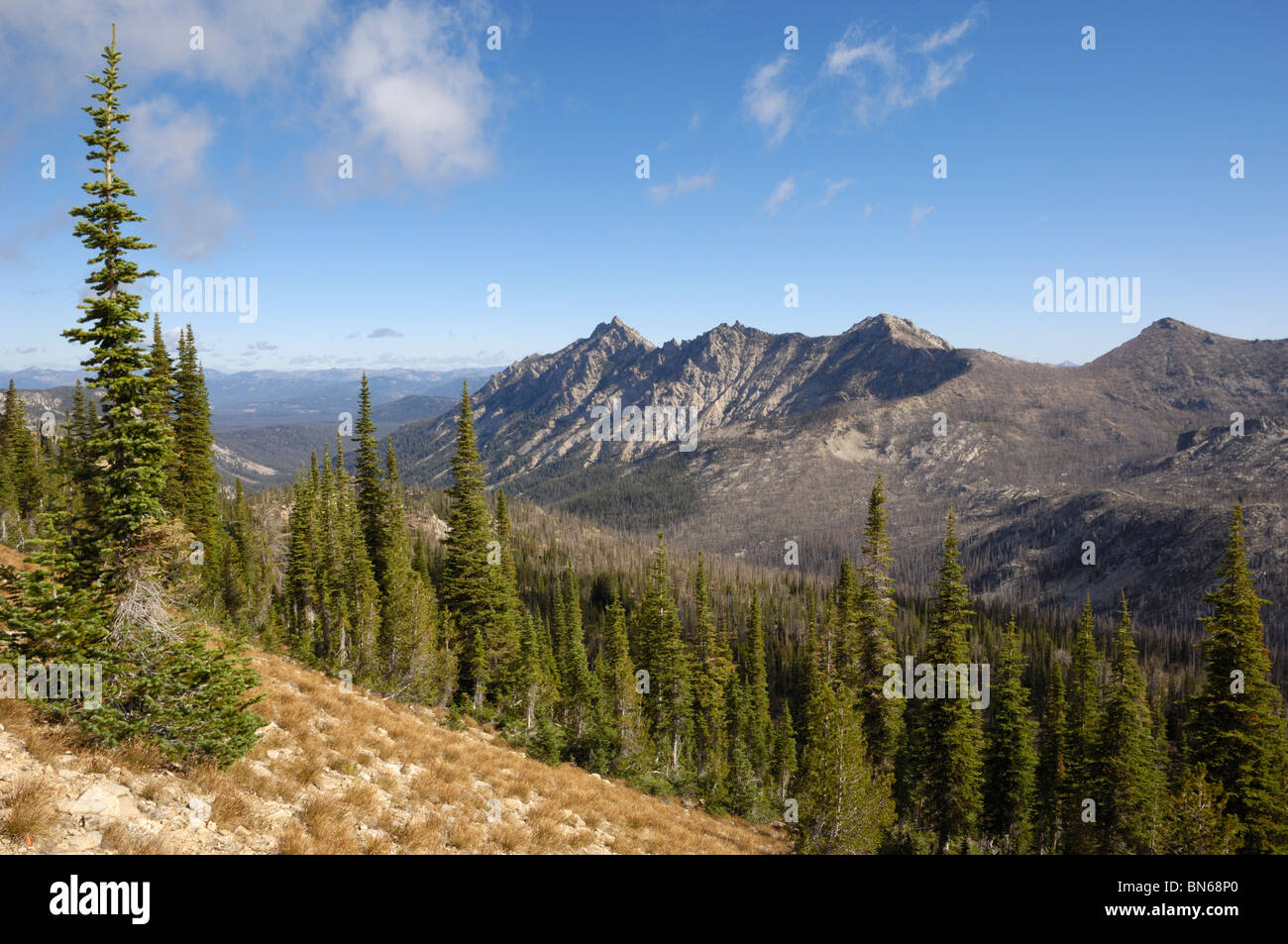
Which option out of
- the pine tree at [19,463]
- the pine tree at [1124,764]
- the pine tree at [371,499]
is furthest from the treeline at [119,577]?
the pine tree at [19,463]

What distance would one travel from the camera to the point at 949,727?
3478 centimetres

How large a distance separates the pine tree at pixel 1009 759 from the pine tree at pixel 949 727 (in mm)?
7101

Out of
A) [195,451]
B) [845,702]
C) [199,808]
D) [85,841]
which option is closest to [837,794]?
[845,702]

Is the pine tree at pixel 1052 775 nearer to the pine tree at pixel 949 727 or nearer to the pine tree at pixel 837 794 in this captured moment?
the pine tree at pixel 949 727

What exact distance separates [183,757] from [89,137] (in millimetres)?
12952

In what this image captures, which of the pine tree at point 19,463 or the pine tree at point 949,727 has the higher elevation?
the pine tree at point 19,463

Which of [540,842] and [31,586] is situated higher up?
[31,586]

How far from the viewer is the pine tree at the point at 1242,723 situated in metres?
26.1

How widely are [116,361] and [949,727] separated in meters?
40.6

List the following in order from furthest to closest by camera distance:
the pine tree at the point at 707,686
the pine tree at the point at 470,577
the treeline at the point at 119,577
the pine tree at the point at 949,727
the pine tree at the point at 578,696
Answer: the pine tree at the point at 707,686 < the pine tree at the point at 578,696 < the pine tree at the point at 470,577 < the pine tree at the point at 949,727 < the treeline at the point at 119,577
